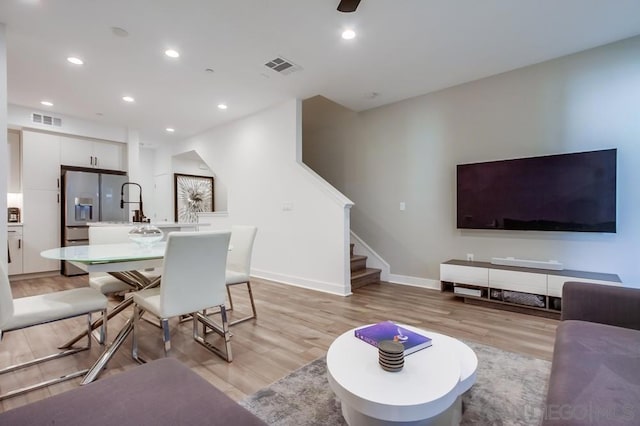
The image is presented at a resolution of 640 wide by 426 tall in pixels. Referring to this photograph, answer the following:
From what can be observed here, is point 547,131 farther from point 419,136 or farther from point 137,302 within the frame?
point 137,302

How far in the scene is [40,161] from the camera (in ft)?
17.1

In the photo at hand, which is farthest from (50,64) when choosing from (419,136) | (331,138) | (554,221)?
(554,221)

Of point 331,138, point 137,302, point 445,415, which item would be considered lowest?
point 445,415

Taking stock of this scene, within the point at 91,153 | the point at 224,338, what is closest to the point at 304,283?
the point at 224,338

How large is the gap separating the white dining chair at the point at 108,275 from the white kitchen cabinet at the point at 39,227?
3.18 m

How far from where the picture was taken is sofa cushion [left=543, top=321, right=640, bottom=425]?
0.93m

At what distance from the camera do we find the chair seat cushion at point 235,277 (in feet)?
9.46

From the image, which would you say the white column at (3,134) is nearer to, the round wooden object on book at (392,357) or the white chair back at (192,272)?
the white chair back at (192,272)

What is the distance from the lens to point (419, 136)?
14.6ft

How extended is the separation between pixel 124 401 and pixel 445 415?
→ 4.32 feet

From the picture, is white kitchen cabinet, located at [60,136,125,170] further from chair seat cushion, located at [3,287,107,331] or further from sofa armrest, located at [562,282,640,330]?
sofa armrest, located at [562,282,640,330]

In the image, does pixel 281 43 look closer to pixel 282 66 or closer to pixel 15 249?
pixel 282 66

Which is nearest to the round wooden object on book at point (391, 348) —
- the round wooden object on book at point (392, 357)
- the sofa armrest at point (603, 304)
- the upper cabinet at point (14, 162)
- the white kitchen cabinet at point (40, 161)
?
the round wooden object on book at point (392, 357)

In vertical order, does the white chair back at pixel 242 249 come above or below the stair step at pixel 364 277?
above
